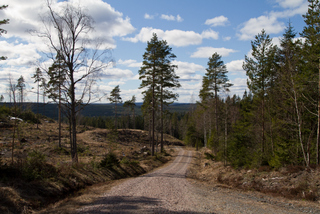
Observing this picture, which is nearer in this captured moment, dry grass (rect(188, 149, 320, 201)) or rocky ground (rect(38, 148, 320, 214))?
rocky ground (rect(38, 148, 320, 214))

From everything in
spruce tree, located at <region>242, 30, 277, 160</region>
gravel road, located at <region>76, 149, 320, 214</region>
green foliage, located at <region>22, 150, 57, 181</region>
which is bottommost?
gravel road, located at <region>76, 149, 320, 214</region>

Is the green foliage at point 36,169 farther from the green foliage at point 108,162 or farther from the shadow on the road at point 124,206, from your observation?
the green foliage at point 108,162

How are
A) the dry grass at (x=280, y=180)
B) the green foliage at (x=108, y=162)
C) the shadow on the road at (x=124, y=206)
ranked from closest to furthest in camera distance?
the shadow on the road at (x=124, y=206), the dry grass at (x=280, y=180), the green foliage at (x=108, y=162)

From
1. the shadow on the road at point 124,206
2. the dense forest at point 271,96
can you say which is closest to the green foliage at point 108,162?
the dense forest at point 271,96

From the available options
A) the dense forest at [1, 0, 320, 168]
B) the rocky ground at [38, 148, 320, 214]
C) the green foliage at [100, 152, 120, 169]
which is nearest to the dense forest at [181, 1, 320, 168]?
the dense forest at [1, 0, 320, 168]

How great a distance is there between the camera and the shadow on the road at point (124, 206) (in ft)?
24.2

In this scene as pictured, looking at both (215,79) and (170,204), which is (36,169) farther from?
(215,79)

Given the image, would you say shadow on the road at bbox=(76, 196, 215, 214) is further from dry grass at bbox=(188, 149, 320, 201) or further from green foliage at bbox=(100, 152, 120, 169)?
dry grass at bbox=(188, 149, 320, 201)

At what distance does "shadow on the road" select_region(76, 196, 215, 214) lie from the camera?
7.38 meters

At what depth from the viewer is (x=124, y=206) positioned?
7984mm

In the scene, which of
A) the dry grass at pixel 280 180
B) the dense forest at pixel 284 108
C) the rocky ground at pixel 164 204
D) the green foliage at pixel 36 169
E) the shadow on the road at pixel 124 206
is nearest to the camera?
the shadow on the road at pixel 124 206

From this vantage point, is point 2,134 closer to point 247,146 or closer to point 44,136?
point 44,136

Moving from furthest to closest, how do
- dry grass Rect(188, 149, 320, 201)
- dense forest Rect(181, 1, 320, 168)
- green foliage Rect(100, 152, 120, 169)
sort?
green foliage Rect(100, 152, 120, 169)
dense forest Rect(181, 1, 320, 168)
dry grass Rect(188, 149, 320, 201)

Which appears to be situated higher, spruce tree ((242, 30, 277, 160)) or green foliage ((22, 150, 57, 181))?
spruce tree ((242, 30, 277, 160))
